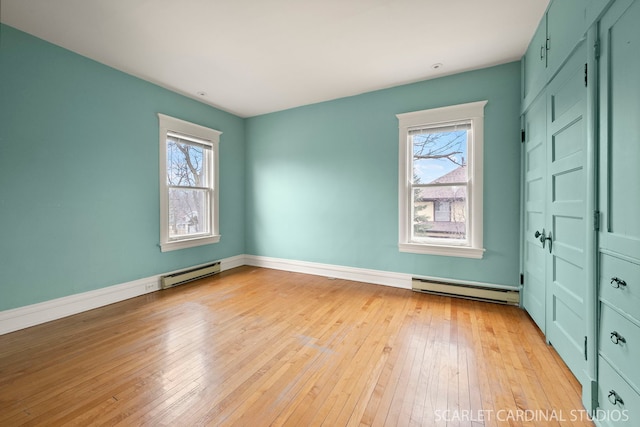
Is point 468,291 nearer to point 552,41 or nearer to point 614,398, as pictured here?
point 614,398

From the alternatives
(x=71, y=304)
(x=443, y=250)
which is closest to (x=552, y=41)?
(x=443, y=250)

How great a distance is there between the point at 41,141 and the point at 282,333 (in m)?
3.12

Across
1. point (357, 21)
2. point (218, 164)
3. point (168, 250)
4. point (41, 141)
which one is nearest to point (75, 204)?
point (41, 141)

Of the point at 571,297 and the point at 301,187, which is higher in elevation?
the point at 301,187

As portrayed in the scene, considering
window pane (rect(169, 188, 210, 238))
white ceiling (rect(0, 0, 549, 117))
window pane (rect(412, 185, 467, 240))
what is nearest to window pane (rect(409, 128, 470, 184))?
window pane (rect(412, 185, 467, 240))

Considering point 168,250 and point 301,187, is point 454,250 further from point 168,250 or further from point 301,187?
point 168,250

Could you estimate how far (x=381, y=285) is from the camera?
3.85 metres

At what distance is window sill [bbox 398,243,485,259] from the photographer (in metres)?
3.27

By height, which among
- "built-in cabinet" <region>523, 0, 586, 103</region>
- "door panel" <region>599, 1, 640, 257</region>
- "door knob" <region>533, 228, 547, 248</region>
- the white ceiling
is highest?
the white ceiling

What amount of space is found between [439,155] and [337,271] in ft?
7.54

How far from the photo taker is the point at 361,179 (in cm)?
404

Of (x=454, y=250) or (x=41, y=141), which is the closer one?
(x=41, y=141)

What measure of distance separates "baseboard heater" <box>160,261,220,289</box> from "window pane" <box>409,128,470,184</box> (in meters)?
3.56

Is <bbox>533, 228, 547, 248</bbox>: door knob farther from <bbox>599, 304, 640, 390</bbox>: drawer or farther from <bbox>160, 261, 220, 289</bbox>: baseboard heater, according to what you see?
<bbox>160, 261, 220, 289</bbox>: baseboard heater
